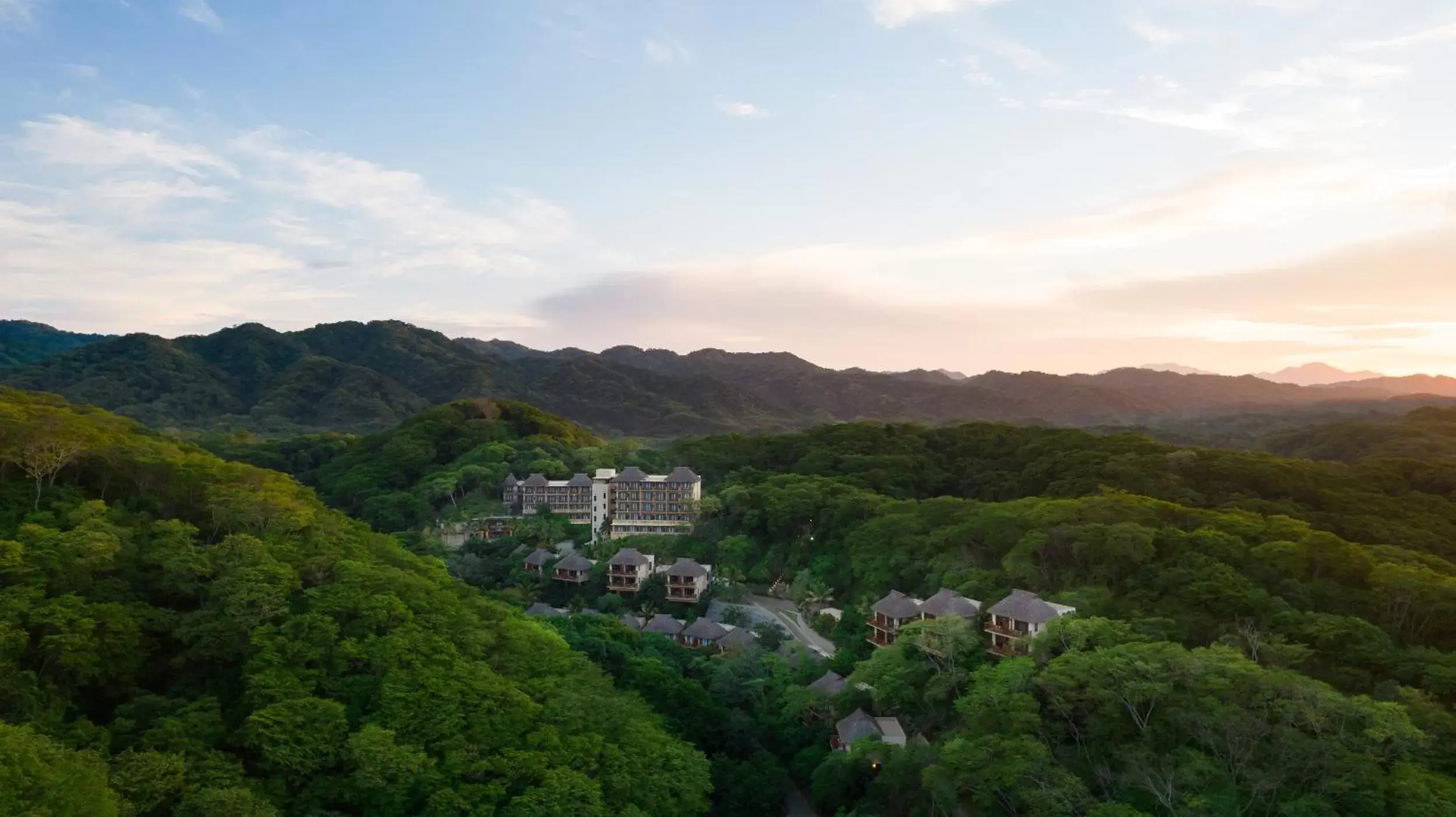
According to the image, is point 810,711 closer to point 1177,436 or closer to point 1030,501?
point 1030,501

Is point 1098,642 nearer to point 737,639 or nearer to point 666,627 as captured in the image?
point 737,639

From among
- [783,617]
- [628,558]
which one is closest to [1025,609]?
[783,617]

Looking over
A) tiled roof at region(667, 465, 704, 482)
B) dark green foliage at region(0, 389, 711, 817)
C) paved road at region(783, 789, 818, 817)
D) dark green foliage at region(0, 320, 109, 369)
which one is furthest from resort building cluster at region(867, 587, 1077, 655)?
dark green foliage at region(0, 320, 109, 369)

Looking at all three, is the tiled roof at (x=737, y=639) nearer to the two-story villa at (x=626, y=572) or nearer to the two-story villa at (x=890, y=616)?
the two-story villa at (x=890, y=616)

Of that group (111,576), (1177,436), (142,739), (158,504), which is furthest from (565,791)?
(1177,436)

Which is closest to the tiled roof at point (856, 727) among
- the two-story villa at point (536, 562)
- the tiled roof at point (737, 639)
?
the tiled roof at point (737, 639)

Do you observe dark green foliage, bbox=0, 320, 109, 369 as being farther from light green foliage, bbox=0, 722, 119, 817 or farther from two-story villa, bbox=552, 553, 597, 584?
light green foliage, bbox=0, 722, 119, 817

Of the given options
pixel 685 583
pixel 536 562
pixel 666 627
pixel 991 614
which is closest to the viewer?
pixel 991 614
